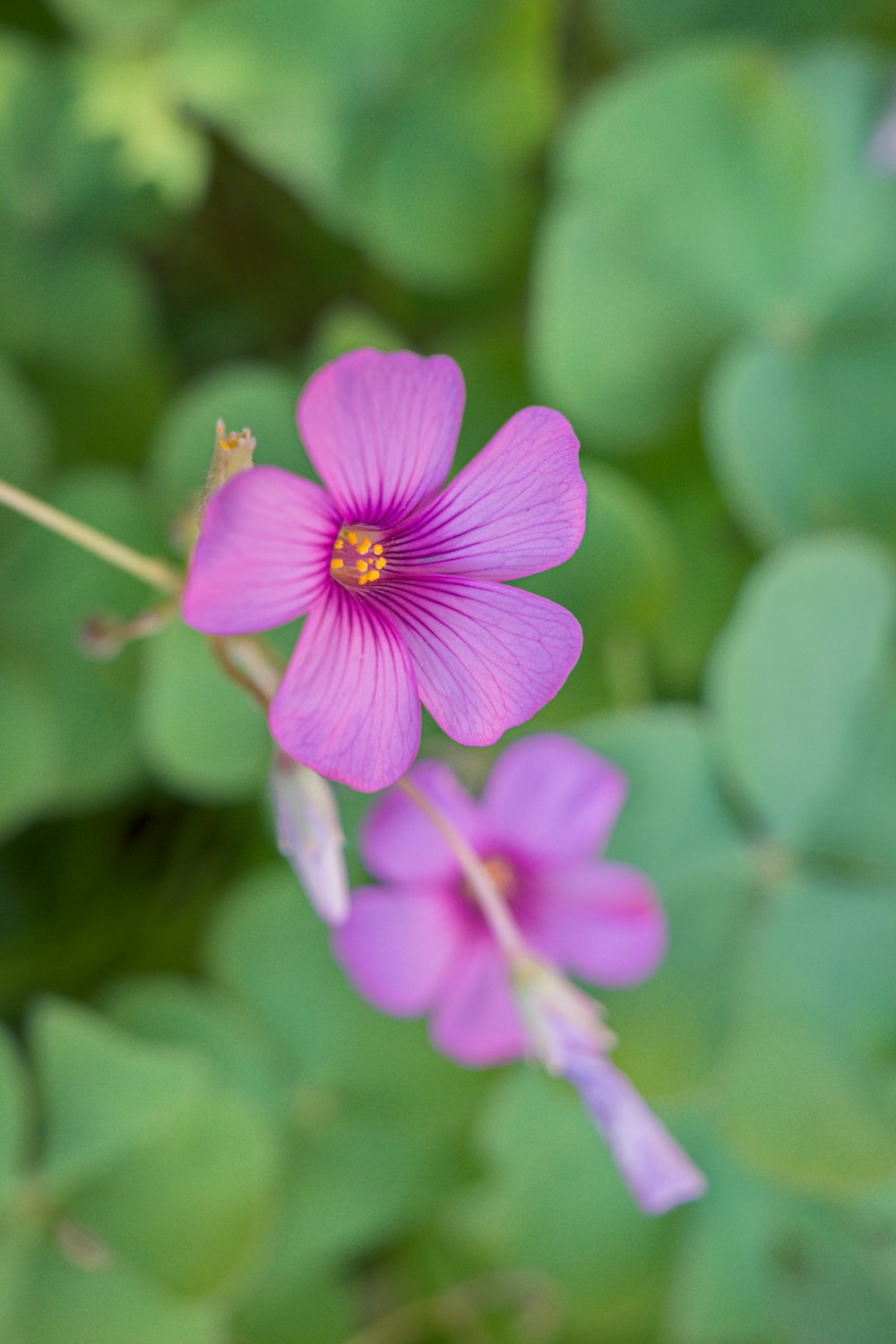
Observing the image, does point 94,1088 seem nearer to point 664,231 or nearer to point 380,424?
point 380,424

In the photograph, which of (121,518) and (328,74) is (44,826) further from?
(328,74)

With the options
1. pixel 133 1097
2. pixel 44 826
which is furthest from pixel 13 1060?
pixel 44 826

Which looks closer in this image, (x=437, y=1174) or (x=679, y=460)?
(x=437, y=1174)

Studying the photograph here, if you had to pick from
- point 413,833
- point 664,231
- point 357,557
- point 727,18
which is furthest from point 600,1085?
Answer: point 727,18

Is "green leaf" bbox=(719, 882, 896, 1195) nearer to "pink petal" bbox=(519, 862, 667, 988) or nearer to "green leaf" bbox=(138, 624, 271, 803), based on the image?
"pink petal" bbox=(519, 862, 667, 988)

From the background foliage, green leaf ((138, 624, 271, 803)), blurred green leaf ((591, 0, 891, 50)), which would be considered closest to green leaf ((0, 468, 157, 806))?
the background foliage

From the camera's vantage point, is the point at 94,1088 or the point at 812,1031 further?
the point at 812,1031
